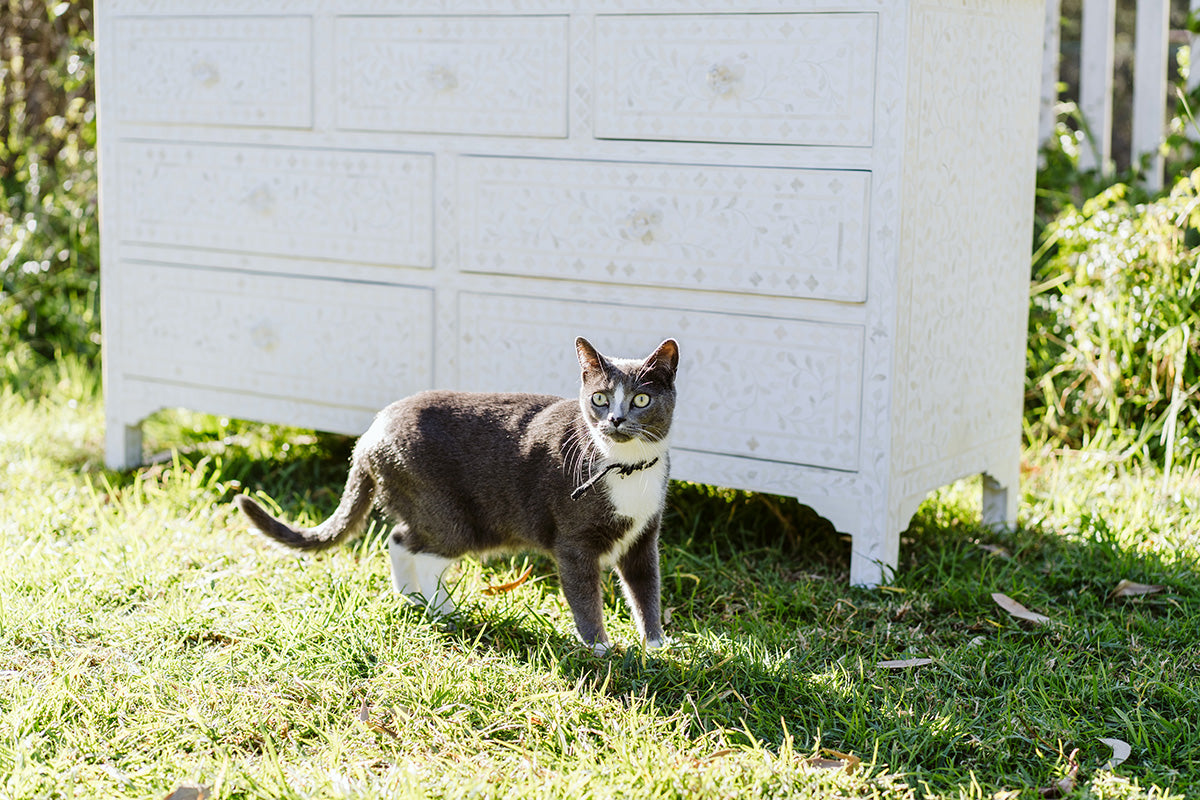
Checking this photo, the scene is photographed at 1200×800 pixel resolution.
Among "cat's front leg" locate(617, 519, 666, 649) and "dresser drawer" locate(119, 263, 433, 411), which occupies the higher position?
"dresser drawer" locate(119, 263, 433, 411)

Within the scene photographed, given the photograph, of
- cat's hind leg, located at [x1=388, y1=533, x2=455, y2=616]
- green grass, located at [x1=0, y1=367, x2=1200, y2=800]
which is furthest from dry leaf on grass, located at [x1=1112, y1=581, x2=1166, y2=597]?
cat's hind leg, located at [x1=388, y1=533, x2=455, y2=616]

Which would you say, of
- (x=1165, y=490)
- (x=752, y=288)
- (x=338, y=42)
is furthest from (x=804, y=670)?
(x=338, y=42)

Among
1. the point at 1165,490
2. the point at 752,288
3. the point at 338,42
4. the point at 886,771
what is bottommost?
the point at 886,771

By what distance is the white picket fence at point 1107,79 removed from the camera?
4488 mm

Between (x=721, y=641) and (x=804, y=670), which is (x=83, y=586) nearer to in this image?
(x=721, y=641)

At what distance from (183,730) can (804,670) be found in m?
1.18

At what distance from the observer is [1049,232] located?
442 centimetres

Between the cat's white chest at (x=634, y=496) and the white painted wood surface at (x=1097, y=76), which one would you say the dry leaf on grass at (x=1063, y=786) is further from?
the white painted wood surface at (x=1097, y=76)

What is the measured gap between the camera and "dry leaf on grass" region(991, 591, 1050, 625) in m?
2.82

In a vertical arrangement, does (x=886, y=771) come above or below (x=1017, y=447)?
below

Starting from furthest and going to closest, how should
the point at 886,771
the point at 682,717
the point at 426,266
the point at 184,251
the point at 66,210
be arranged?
the point at 66,210 → the point at 184,251 → the point at 426,266 → the point at 682,717 → the point at 886,771

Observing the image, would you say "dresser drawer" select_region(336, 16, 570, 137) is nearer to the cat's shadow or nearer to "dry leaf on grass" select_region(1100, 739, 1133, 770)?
the cat's shadow

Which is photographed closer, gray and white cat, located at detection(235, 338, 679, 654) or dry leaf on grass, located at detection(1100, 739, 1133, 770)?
dry leaf on grass, located at detection(1100, 739, 1133, 770)

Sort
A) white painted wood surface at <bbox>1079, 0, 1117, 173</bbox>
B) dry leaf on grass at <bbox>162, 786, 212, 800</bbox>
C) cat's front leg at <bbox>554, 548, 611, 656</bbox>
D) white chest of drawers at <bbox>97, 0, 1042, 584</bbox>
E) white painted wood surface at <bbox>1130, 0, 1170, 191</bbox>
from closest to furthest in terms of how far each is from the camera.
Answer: dry leaf on grass at <bbox>162, 786, 212, 800</bbox>
cat's front leg at <bbox>554, 548, 611, 656</bbox>
white chest of drawers at <bbox>97, 0, 1042, 584</bbox>
white painted wood surface at <bbox>1130, 0, 1170, 191</bbox>
white painted wood surface at <bbox>1079, 0, 1117, 173</bbox>
